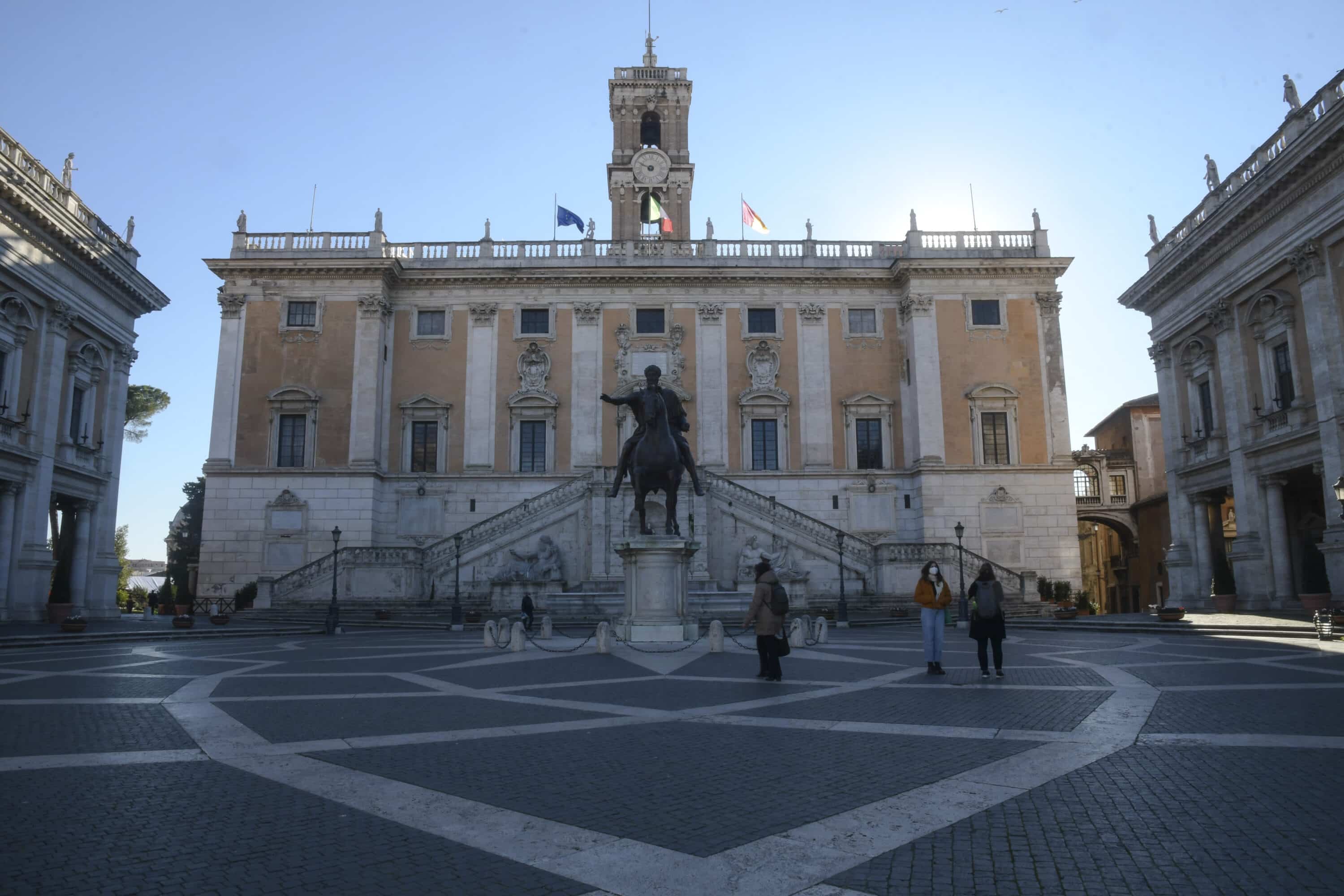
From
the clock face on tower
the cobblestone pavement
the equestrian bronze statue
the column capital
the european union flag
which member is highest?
the clock face on tower

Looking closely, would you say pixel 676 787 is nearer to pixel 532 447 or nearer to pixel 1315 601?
pixel 1315 601

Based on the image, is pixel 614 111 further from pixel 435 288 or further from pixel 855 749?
pixel 855 749

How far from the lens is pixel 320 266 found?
40.8 m

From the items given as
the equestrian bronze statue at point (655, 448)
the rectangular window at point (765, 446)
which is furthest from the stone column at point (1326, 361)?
the rectangular window at point (765, 446)

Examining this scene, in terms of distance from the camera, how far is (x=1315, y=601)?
2452 centimetres

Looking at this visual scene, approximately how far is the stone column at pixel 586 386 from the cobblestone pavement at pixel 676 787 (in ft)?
93.7

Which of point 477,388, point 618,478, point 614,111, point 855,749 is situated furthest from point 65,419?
point 614,111

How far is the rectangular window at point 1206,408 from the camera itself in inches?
1278

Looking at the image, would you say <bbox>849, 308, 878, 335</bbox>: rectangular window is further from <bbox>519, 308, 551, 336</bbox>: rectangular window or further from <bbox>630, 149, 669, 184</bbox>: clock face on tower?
<bbox>630, 149, 669, 184</bbox>: clock face on tower

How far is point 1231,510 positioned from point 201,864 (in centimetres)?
5051

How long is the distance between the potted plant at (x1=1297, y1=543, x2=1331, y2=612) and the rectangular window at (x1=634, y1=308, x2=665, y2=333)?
1039 inches

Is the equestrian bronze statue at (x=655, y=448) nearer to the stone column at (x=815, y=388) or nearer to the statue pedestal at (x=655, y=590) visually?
the statue pedestal at (x=655, y=590)

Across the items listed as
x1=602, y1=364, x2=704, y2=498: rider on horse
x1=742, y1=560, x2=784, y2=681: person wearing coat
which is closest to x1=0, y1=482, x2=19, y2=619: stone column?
x1=602, y1=364, x2=704, y2=498: rider on horse

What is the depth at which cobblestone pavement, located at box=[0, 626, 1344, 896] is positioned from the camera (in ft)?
14.5
